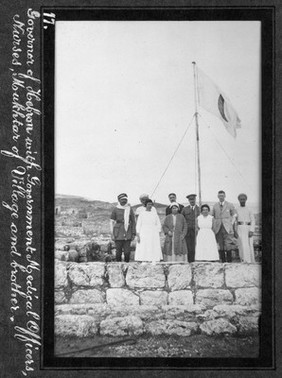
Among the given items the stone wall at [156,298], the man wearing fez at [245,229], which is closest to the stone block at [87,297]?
the stone wall at [156,298]

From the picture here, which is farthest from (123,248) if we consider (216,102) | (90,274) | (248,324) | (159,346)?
(216,102)

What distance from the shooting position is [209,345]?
7.88 ft

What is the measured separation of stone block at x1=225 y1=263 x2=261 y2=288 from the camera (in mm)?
2424

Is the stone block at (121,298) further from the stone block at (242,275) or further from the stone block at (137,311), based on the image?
the stone block at (242,275)

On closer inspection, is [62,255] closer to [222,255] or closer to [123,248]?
[123,248]

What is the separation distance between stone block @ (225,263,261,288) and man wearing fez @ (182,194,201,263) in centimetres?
20

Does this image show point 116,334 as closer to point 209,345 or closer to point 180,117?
point 209,345

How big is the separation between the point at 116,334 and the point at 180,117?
1186mm

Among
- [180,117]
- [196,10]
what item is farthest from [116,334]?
[196,10]

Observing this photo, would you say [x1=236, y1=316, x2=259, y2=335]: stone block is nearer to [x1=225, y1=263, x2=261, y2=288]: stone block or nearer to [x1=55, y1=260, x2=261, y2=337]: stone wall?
[x1=55, y1=260, x2=261, y2=337]: stone wall

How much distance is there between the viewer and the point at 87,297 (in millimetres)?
2434

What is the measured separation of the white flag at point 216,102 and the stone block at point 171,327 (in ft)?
3.38

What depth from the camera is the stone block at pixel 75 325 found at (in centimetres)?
240

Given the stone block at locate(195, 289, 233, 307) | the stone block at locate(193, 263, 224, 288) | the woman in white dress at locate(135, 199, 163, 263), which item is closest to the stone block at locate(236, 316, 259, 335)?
the stone block at locate(195, 289, 233, 307)
